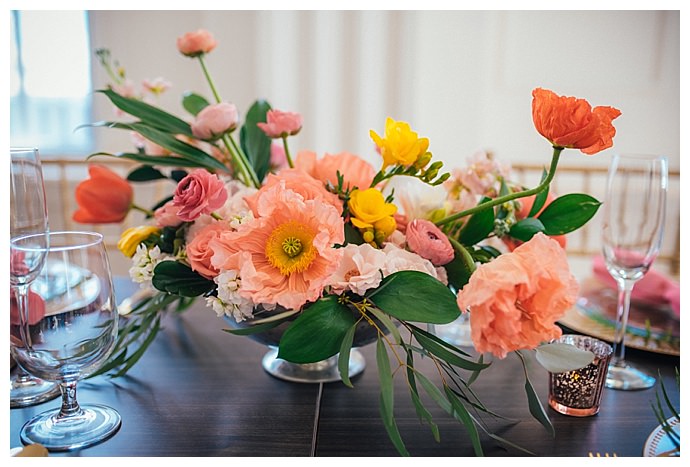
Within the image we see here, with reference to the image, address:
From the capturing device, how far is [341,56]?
6.98 feet

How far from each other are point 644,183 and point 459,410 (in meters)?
0.44

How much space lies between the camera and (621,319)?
0.86m

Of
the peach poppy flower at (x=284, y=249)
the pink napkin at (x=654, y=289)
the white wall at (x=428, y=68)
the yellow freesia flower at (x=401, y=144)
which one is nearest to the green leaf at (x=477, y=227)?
the yellow freesia flower at (x=401, y=144)

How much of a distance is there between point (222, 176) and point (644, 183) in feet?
1.98

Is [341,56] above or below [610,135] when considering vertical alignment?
above

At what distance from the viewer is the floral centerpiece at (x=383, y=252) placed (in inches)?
22.0

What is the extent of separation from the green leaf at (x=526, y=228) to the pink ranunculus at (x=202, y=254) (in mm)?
352

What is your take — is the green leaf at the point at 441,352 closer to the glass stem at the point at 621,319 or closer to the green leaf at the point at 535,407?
the green leaf at the point at 535,407
